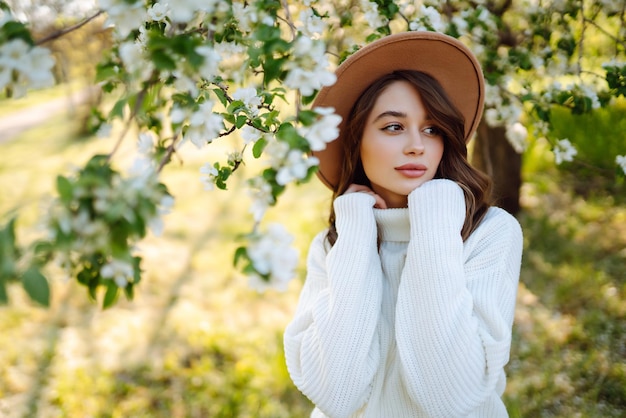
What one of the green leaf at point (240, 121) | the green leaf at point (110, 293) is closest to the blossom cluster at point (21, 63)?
the green leaf at point (110, 293)

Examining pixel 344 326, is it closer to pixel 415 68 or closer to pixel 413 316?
pixel 413 316

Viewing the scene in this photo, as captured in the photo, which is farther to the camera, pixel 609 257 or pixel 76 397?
pixel 609 257

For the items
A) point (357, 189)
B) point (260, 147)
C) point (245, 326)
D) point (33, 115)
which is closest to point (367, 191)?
point (357, 189)

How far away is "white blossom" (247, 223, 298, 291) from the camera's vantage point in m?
0.71

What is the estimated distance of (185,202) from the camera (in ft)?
19.6

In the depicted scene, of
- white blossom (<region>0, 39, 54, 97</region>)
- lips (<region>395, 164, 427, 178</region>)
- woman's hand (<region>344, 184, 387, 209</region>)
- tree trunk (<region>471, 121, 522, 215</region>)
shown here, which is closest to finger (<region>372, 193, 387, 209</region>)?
woman's hand (<region>344, 184, 387, 209</region>)

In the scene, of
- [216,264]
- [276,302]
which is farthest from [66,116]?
[276,302]

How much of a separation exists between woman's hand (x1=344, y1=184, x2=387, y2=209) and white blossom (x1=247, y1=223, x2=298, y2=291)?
90 cm

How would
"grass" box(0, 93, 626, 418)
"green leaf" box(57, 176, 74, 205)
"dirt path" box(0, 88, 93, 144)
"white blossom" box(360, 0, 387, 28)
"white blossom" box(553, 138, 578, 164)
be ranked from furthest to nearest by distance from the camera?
"dirt path" box(0, 88, 93, 144), "grass" box(0, 93, 626, 418), "white blossom" box(553, 138, 578, 164), "white blossom" box(360, 0, 387, 28), "green leaf" box(57, 176, 74, 205)

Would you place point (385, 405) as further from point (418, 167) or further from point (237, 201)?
point (237, 201)

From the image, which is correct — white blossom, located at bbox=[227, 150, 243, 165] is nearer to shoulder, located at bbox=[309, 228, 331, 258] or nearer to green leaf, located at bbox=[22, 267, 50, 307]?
shoulder, located at bbox=[309, 228, 331, 258]

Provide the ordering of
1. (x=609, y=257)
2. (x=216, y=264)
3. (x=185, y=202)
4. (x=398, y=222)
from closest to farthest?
(x=398, y=222)
(x=609, y=257)
(x=216, y=264)
(x=185, y=202)

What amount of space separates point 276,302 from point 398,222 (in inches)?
91.4

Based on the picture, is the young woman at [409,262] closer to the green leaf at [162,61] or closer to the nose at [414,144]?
the nose at [414,144]
